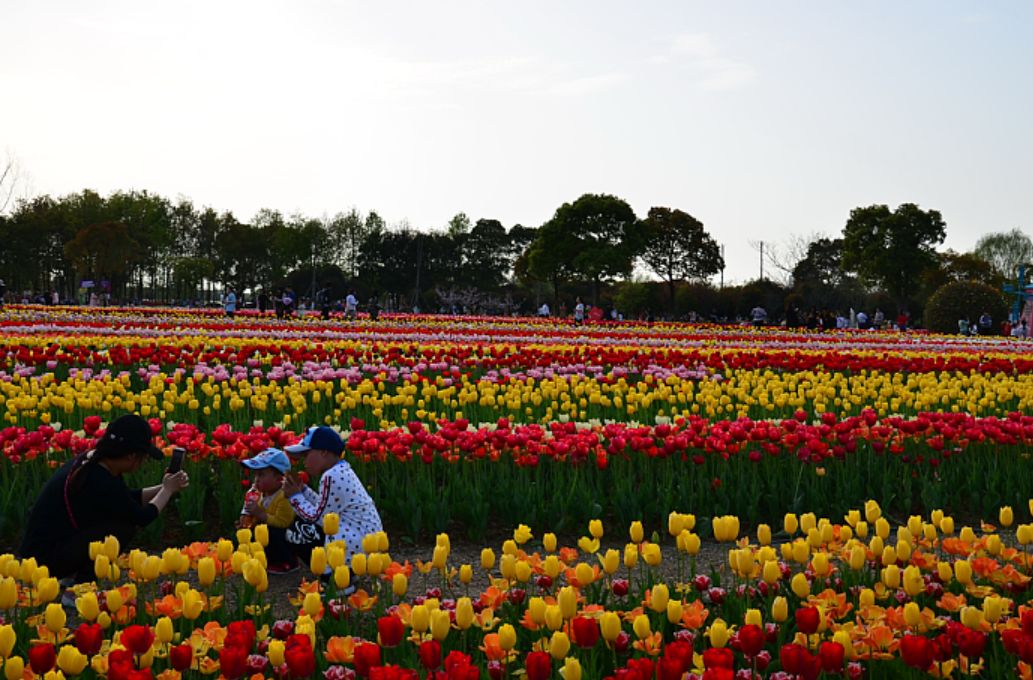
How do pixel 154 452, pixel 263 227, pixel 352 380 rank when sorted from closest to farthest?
pixel 154 452 < pixel 352 380 < pixel 263 227

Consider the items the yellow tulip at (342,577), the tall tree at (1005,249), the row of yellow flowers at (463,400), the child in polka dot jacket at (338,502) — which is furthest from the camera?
the tall tree at (1005,249)

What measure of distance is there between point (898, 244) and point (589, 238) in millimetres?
20144

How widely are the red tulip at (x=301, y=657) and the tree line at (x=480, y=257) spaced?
183ft

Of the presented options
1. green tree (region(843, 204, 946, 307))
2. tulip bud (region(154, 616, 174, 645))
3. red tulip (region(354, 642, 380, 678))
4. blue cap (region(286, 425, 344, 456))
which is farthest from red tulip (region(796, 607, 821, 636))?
green tree (region(843, 204, 946, 307))

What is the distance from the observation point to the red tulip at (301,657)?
2693mm

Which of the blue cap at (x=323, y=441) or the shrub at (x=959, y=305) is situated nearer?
the blue cap at (x=323, y=441)

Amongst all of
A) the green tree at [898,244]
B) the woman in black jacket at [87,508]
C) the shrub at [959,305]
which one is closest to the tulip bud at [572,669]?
the woman in black jacket at [87,508]

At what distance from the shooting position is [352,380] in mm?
10656

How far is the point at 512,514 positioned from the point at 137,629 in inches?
134

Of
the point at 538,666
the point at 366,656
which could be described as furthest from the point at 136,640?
the point at 538,666

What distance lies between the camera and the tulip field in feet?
9.77

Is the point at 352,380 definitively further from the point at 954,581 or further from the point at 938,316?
the point at 938,316

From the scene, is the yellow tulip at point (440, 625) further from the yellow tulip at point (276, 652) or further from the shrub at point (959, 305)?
the shrub at point (959, 305)

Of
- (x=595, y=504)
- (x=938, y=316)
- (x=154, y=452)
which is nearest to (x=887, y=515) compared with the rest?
(x=595, y=504)
